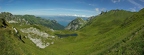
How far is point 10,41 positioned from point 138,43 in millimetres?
43607

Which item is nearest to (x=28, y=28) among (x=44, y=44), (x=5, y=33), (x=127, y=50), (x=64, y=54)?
(x=44, y=44)

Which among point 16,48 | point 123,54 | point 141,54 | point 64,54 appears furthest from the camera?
point 64,54

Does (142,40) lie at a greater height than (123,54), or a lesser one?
greater

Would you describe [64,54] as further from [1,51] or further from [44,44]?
[1,51]

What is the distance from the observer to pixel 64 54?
Result: 112 m

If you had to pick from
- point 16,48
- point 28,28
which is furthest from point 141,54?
point 28,28

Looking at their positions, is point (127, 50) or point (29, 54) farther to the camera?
point (29, 54)

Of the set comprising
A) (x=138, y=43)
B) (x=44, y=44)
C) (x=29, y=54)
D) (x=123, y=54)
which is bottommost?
(x=44, y=44)

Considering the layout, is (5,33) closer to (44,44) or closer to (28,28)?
(44,44)

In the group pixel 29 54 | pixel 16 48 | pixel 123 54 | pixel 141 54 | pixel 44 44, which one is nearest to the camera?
pixel 141 54

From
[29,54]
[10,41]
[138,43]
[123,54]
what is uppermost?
[138,43]

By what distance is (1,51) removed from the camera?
5275 cm

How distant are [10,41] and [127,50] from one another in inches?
1656

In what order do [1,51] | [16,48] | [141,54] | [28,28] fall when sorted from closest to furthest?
[141,54] → [1,51] → [16,48] → [28,28]
